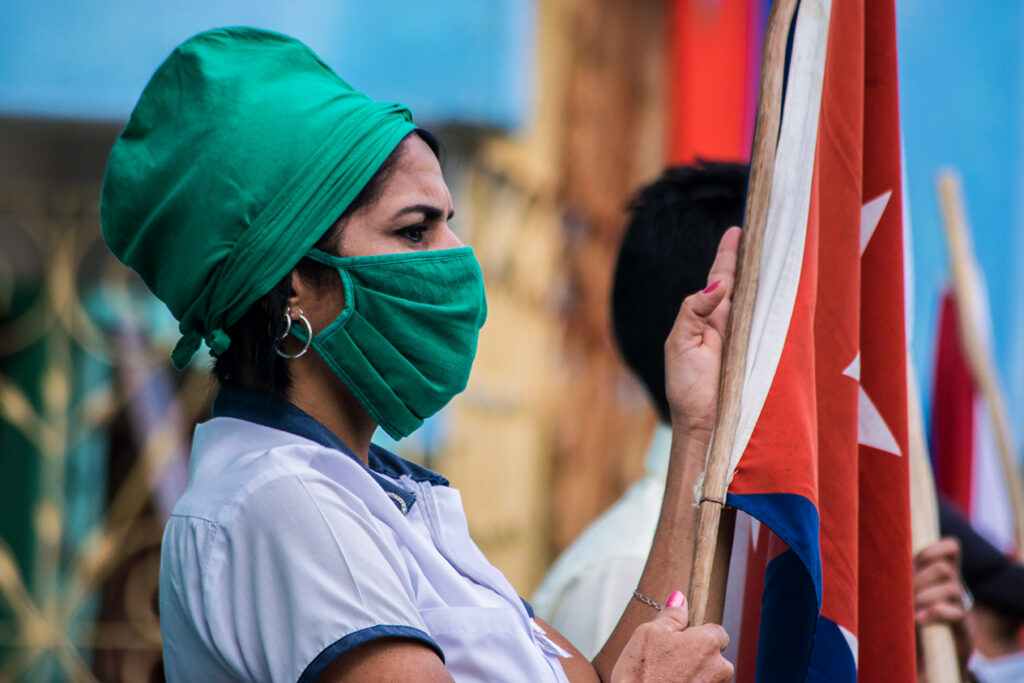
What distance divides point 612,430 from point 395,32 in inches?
188

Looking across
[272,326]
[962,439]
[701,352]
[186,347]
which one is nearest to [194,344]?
[186,347]

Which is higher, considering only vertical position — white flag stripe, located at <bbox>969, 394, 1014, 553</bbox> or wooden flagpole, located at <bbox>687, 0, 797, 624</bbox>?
wooden flagpole, located at <bbox>687, 0, 797, 624</bbox>

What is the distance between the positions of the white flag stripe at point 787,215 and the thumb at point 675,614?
196 millimetres

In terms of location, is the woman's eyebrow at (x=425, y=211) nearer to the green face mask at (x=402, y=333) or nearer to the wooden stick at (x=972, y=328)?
Result: the green face mask at (x=402, y=333)

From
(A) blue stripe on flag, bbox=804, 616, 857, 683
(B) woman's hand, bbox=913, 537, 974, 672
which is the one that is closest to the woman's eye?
(A) blue stripe on flag, bbox=804, 616, 857, 683

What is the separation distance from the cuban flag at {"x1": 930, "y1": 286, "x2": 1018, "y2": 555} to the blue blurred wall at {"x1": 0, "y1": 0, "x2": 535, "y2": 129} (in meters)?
1.82

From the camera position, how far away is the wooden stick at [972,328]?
10.5ft

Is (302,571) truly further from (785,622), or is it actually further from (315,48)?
(315,48)

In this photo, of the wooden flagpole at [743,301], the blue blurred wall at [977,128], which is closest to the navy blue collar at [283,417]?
the wooden flagpole at [743,301]

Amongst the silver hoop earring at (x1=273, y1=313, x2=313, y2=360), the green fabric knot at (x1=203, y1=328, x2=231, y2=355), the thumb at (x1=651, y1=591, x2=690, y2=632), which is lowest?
the thumb at (x1=651, y1=591, x2=690, y2=632)

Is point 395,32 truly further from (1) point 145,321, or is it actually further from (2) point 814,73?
(2) point 814,73

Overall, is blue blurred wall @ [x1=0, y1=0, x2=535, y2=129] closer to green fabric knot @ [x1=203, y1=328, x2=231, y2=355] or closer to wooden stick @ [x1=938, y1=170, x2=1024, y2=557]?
wooden stick @ [x1=938, y1=170, x2=1024, y2=557]

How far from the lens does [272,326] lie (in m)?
1.56

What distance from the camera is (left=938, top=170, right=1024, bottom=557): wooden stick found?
126 inches
